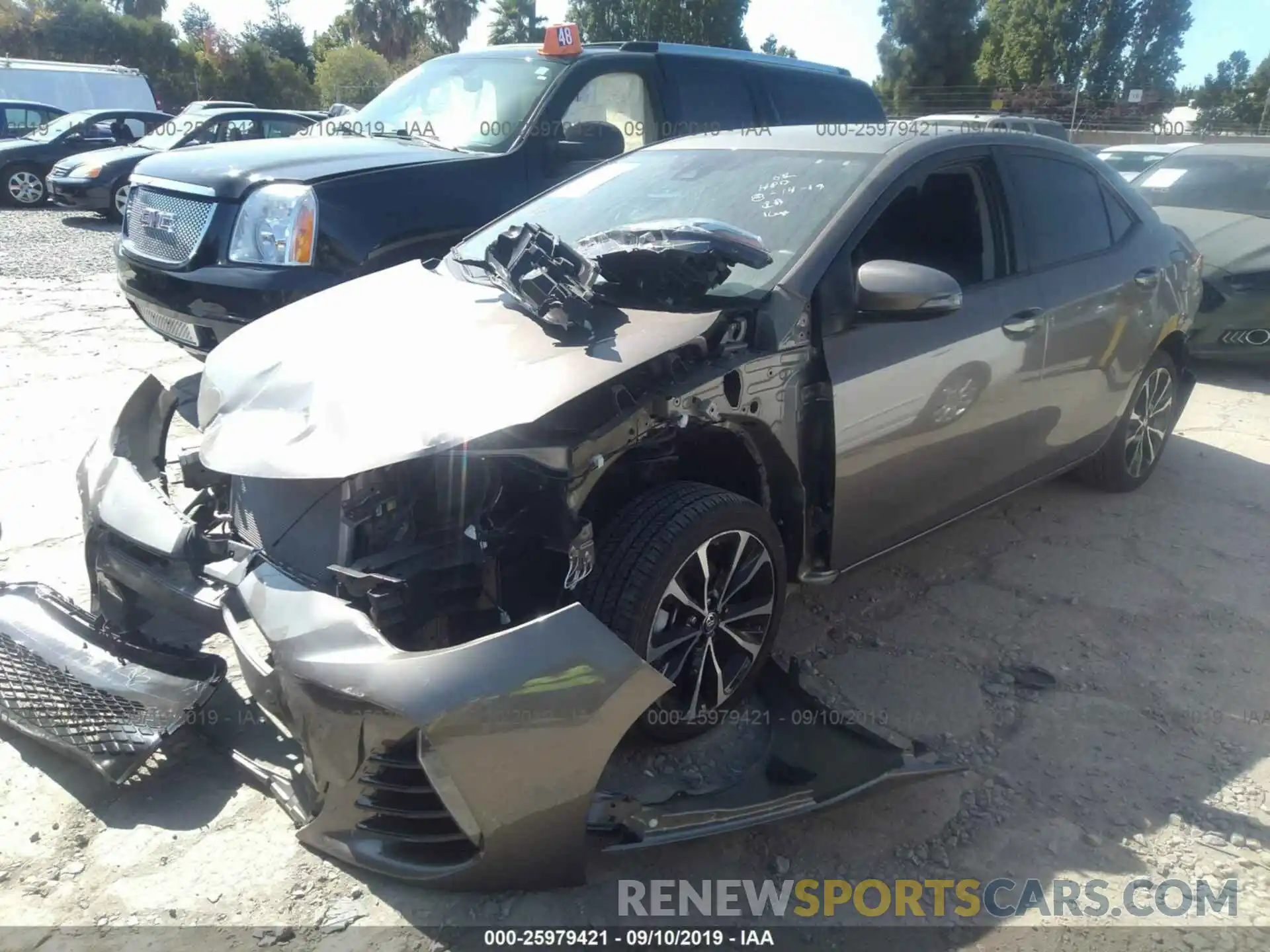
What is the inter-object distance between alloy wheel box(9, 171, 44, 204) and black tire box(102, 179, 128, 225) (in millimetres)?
1933

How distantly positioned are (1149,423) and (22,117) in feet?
62.7

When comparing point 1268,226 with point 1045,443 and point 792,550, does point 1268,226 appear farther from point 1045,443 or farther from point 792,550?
point 792,550

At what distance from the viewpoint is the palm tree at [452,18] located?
5522 centimetres

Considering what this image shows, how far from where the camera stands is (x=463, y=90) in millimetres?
5883

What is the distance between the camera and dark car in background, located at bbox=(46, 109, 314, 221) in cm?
1308

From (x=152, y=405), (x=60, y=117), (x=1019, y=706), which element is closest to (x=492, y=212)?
(x=152, y=405)

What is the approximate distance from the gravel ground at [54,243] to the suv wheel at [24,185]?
18 centimetres

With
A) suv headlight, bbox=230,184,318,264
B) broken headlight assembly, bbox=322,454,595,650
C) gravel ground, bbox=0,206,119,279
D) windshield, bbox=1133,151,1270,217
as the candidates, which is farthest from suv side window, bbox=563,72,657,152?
gravel ground, bbox=0,206,119,279

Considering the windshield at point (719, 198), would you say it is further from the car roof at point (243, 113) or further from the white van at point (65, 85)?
the white van at point (65, 85)

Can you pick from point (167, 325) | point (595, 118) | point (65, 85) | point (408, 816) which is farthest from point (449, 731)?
point (65, 85)

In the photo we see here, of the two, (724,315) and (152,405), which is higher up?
(724,315)

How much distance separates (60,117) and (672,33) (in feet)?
104

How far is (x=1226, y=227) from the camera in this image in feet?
24.8

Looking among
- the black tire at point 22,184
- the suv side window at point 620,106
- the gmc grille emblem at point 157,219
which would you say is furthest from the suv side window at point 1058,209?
the black tire at point 22,184
